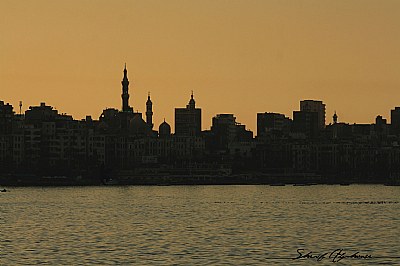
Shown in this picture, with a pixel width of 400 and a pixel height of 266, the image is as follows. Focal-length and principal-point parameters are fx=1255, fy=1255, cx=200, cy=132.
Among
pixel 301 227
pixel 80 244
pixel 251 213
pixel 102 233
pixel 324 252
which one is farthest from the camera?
pixel 251 213

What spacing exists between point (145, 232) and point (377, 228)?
23604 mm

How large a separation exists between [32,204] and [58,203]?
6119 millimetres

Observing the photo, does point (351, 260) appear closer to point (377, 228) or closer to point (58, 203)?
point (377, 228)

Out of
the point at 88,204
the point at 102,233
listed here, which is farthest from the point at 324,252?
the point at 88,204

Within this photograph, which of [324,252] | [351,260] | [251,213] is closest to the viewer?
[351,260]

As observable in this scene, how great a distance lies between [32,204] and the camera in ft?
620

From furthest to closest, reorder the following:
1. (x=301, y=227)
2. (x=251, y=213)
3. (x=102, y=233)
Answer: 1. (x=251, y=213)
2. (x=301, y=227)
3. (x=102, y=233)

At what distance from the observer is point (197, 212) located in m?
160

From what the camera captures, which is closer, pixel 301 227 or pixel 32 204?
pixel 301 227

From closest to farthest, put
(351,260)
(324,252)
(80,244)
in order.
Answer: (351,260), (324,252), (80,244)

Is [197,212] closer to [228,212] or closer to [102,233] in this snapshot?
[228,212]

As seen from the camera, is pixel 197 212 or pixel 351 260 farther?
pixel 197 212

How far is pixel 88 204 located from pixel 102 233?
240 ft

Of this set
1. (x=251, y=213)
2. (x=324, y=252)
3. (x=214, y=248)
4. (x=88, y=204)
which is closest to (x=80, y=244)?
(x=214, y=248)
